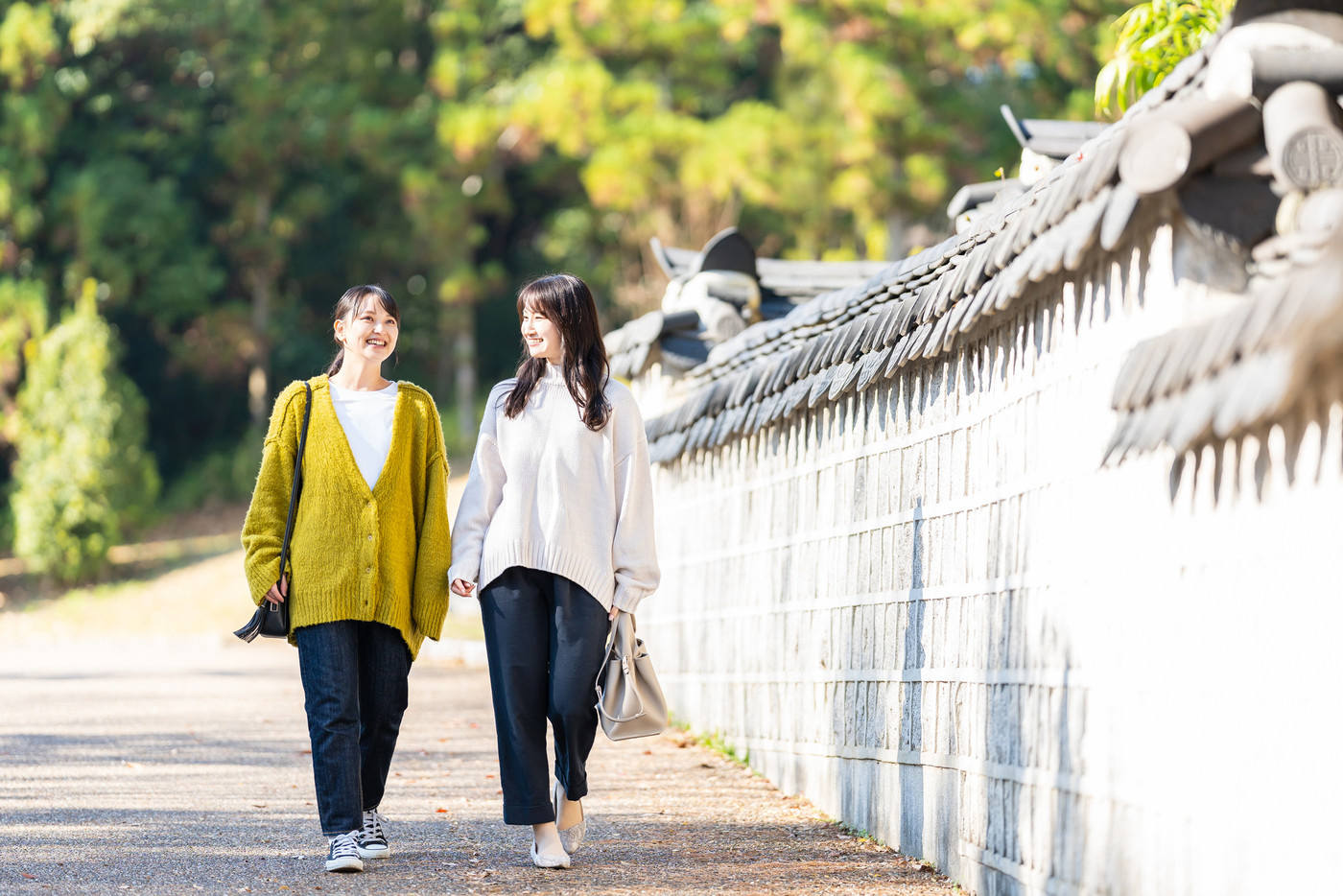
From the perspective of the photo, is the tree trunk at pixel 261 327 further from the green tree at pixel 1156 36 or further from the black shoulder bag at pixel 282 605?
the black shoulder bag at pixel 282 605

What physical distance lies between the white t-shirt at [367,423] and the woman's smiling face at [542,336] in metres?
0.51

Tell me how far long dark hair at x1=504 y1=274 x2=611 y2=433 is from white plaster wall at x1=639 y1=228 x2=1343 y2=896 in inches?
43.8

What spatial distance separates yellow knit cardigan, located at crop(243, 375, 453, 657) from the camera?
464cm

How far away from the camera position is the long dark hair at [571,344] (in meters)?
4.76

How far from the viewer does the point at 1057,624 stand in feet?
12.3

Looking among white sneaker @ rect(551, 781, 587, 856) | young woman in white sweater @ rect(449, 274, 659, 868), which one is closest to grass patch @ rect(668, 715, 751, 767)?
white sneaker @ rect(551, 781, 587, 856)

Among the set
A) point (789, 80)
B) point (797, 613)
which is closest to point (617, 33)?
point (789, 80)

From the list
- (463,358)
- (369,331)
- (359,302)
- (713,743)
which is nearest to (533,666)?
(369,331)

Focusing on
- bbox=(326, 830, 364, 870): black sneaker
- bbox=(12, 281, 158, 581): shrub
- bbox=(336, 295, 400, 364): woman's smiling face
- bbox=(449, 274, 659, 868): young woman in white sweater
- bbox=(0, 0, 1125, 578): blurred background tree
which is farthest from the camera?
bbox=(0, 0, 1125, 578): blurred background tree

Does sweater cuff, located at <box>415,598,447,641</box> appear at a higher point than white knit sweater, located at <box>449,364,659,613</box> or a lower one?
lower

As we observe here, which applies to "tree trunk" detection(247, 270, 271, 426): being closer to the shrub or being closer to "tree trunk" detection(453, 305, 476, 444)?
"tree trunk" detection(453, 305, 476, 444)

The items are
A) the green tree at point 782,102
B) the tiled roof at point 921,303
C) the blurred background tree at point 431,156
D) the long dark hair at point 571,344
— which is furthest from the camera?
the blurred background tree at point 431,156

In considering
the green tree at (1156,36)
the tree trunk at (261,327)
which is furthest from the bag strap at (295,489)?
the tree trunk at (261,327)

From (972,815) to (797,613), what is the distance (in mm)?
2119
